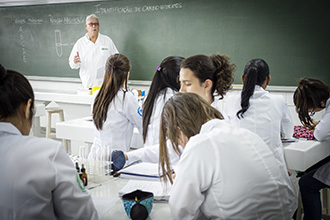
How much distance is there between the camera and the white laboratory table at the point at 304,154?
2230mm

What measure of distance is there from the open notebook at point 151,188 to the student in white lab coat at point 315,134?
1.31m

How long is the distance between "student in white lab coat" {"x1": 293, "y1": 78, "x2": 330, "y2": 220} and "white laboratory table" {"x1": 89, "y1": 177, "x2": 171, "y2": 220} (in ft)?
4.61

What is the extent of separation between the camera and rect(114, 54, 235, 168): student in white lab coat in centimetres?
211

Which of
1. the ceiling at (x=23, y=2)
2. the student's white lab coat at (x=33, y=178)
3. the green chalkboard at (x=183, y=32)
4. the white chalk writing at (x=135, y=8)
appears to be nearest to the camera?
the student's white lab coat at (x=33, y=178)

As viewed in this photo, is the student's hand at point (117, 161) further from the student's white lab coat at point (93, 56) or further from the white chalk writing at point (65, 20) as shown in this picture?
the white chalk writing at point (65, 20)

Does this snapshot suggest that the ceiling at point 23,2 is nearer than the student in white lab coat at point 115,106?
No

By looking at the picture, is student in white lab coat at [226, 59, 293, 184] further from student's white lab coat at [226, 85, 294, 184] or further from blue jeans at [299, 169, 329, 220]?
blue jeans at [299, 169, 329, 220]

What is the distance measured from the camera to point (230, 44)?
4.39m

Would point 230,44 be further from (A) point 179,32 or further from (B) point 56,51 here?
(B) point 56,51

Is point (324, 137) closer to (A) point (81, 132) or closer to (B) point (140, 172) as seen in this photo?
(B) point (140, 172)

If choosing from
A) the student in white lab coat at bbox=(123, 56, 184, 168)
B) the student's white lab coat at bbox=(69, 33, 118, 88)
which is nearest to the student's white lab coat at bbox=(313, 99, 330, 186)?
the student in white lab coat at bbox=(123, 56, 184, 168)

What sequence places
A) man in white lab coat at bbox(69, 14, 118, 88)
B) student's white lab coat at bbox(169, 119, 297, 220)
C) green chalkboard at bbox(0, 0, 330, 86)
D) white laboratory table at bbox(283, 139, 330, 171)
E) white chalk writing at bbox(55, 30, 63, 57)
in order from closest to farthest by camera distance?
student's white lab coat at bbox(169, 119, 297, 220) < white laboratory table at bbox(283, 139, 330, 171) < green chalkboard at bbox(0, 0, 330, 86) < man in white lab coat at bbox(69, 14, 118, 88) < white chalk writing at bbox(55, 30, 63, 57)

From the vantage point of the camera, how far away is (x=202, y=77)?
7.22ft

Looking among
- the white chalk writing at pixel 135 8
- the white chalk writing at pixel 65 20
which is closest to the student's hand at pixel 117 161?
the white chalk writing at pixel 135 8
